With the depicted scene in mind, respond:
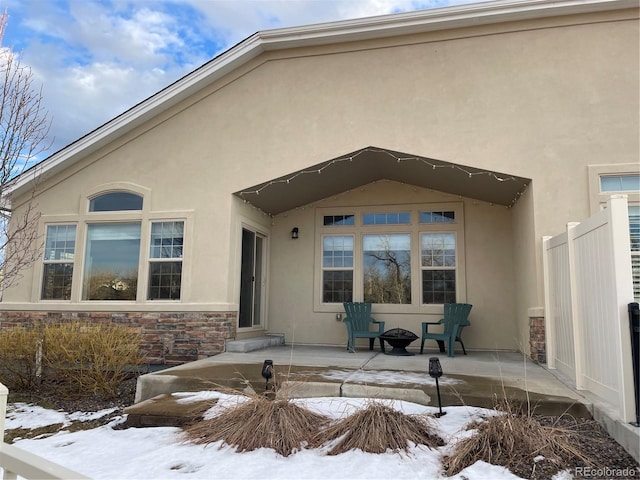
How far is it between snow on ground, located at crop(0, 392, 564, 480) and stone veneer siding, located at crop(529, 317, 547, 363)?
2583 mm

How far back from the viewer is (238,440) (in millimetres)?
3963

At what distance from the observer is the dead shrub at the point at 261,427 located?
3.92 m

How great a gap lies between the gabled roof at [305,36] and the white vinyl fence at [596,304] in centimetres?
357

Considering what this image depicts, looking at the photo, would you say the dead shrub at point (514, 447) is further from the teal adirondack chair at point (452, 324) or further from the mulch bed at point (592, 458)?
the teal adirondack chair at point (452, 324)

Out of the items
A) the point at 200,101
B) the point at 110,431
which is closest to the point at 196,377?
the point at 110,431

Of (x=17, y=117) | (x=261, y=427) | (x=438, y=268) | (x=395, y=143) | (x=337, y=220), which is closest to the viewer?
(x=261, y=427)

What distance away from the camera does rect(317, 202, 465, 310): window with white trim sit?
8.98 meters

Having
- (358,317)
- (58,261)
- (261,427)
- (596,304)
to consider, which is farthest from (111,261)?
(596,304)

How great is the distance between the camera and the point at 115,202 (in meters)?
8.74

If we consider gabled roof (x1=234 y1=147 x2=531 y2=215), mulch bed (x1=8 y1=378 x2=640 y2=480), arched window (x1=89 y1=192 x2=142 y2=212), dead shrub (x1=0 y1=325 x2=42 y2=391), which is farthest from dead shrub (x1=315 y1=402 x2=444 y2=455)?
arched window (x1=89 y1=192 x2=142 y2=212)

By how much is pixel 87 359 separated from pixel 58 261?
3215 millimetres

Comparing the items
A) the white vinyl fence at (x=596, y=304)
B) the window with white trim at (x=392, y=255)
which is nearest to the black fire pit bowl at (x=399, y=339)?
the window with white trim at (x=392, y=255)

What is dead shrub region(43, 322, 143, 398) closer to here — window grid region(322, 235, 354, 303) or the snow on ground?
the snow on ground

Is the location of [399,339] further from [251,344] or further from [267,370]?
[267,370]
